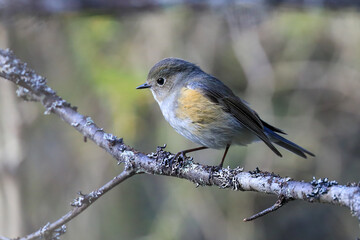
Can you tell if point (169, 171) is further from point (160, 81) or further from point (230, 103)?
point (160, 81)

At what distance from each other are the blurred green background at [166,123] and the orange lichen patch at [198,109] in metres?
1.19

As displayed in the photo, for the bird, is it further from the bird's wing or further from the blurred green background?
the blurred green background

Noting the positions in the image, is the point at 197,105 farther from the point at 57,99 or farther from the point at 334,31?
the point at 334,31

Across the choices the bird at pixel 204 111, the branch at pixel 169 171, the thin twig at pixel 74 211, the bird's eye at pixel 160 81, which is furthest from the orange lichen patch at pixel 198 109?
the thin twig at pixel 74 211

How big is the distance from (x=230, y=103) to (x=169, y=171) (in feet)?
3.88

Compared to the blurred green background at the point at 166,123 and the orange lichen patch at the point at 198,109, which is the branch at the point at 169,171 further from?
the blurred green background at the point at 166,123

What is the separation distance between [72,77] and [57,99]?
2.03m

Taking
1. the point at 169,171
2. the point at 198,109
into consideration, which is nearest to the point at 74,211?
the point at 169,171

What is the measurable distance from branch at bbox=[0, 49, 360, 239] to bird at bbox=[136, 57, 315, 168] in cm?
50

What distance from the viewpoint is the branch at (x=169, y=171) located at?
68.7 inches

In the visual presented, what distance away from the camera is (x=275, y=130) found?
361cm

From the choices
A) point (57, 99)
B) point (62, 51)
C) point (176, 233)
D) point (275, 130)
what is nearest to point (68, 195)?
point (176, 233)

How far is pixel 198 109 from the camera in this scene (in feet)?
10.3

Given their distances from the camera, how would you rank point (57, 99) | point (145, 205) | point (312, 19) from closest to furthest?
point (57, 99), point (312, 19), point (145, 205)
